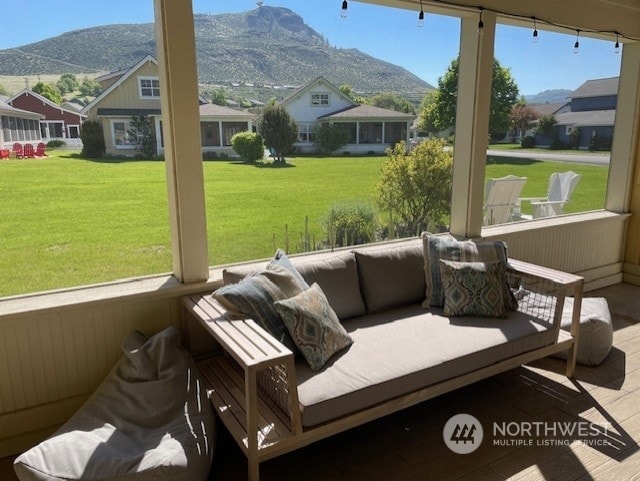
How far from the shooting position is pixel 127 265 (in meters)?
2.62

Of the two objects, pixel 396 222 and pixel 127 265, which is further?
pixel 396 222

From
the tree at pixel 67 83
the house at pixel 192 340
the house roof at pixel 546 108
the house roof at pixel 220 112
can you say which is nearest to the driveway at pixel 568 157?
the house roof at pixel 546 108

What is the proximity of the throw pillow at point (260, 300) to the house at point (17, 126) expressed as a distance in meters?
1.27

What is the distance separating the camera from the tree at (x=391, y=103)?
342 cm

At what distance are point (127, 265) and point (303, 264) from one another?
992 millimetres

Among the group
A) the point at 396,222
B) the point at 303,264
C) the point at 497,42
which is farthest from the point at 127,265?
the point at 497,42

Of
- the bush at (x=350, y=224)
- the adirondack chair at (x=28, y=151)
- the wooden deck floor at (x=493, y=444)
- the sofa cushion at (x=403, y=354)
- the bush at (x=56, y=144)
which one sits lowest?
the wooden deck floor at (x=493, y=444)

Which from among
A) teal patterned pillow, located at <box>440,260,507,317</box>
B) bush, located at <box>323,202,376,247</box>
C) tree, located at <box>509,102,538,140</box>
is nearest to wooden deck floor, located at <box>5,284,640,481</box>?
teal patterned pillow, located at <box>440,260,507,317</box>

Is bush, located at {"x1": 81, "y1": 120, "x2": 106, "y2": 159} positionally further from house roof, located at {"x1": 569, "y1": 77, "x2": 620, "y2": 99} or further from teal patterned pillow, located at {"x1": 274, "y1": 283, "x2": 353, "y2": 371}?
house roof, located at {"x1": 569, "y1": 77, "x2": 620, "y2": 99}

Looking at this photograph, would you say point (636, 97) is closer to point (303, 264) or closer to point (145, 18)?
point (303, 264)

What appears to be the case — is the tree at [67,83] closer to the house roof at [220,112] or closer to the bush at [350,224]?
the house roof at [220,112]

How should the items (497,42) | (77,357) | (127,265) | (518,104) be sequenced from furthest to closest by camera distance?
(518,104) < (497,42) < (127,265) < (77,357)

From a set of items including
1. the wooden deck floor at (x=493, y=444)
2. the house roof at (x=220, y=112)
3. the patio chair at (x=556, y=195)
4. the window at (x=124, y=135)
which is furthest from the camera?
the patio chair at (x=556, y=195)

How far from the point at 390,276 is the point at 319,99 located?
1.30 m
